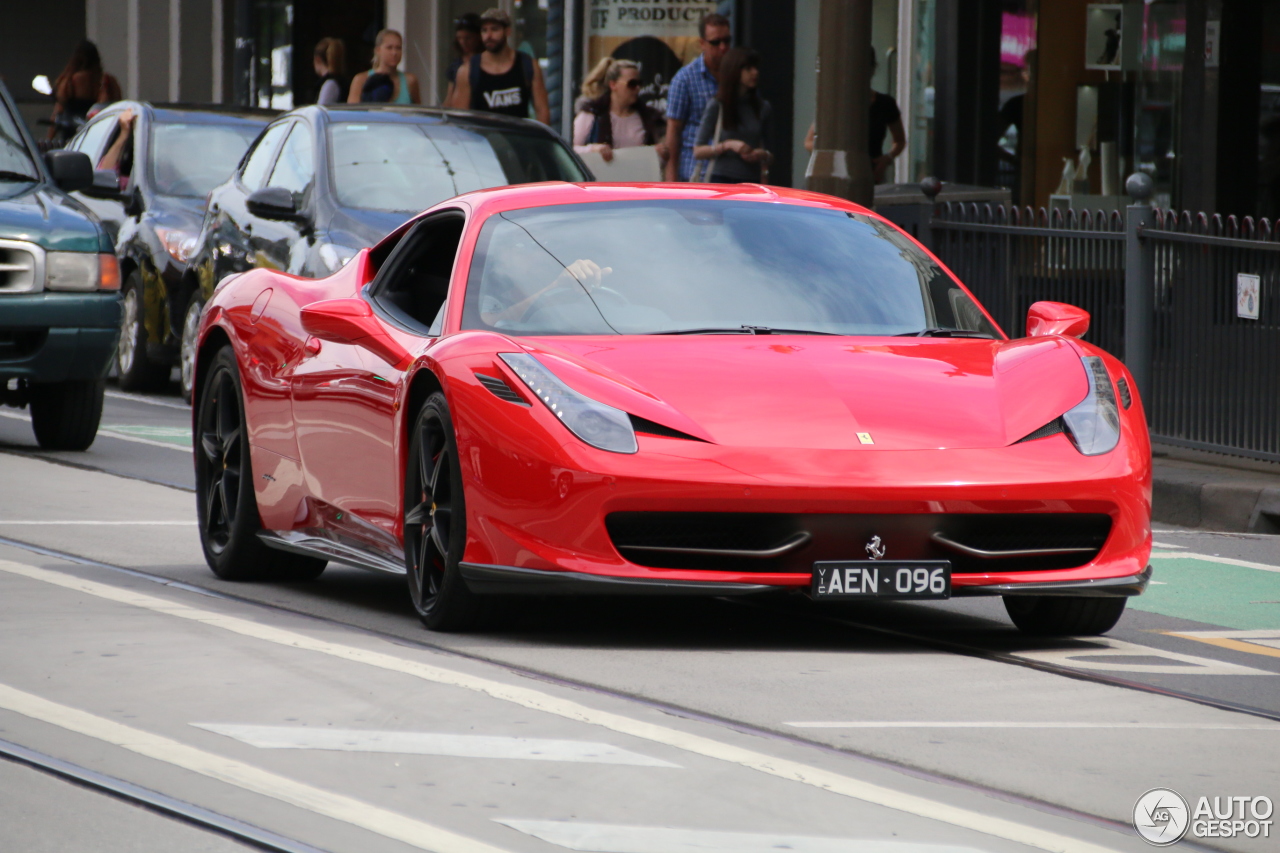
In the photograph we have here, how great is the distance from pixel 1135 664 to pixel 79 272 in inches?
288

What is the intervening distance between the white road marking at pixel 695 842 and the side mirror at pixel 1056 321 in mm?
3199

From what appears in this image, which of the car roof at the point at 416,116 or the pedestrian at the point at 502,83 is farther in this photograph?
the pedestrian at the point at 502,83

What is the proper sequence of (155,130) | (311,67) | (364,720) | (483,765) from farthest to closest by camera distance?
1. (311,67)
2. (155,130)
3. (364,720)
4. (483,765)

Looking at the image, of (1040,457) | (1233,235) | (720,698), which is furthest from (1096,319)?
(720,698)

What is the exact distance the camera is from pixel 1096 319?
41.9ft

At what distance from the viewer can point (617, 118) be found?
59.8 feet

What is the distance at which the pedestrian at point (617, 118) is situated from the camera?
59.7 ft

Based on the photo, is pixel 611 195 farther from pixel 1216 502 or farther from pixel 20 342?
pixel 20 342

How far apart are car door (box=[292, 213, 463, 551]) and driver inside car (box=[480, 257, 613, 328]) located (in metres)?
0.19

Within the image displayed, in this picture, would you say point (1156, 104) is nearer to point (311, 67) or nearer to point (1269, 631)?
point (1269, 631)

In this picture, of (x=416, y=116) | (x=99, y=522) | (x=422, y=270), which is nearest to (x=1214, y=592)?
(x=422, y=270)

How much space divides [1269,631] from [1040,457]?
4.87 ft

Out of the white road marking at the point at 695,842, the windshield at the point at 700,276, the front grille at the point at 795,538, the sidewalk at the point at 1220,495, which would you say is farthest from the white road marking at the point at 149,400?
the white road marking at the point at 695,842

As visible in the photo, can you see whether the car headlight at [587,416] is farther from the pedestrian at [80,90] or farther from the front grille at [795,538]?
the pedestrian at [80,90]
